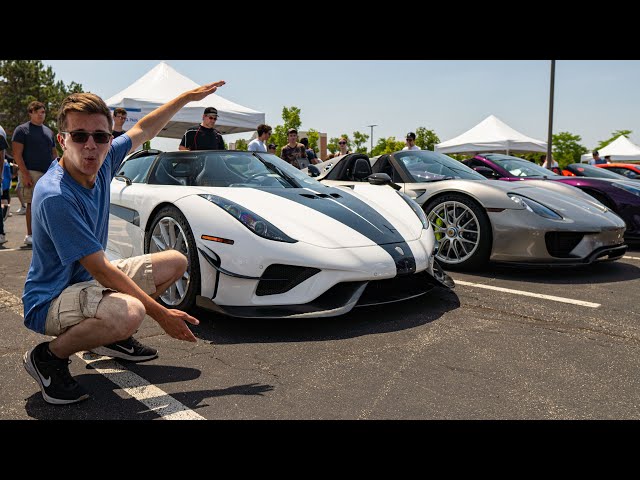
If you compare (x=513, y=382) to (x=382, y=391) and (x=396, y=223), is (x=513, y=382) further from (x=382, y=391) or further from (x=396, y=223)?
(x=396, y=223)

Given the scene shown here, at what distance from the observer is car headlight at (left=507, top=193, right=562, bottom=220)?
15.7 ft

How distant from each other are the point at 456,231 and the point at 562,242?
0.90 meters

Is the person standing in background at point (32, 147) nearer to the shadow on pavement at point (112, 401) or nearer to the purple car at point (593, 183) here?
the shadow on pavement at point (112, 401)

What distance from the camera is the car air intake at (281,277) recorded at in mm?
3256

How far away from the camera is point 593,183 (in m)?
6.88

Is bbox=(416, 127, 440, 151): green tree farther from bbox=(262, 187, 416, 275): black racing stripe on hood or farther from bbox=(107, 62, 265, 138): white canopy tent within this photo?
bbox=(262, 187, 416, 275): black racing stripe on hood

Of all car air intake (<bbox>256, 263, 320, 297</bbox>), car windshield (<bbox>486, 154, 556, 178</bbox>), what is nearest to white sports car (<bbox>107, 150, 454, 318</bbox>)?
car air intake (<bbox>256, 263, 320, 297</bbox>)

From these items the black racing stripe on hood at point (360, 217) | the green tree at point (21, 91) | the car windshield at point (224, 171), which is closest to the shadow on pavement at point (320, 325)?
the black racing stripe on hood at point (360, 217)

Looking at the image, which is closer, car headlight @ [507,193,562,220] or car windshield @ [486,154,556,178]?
car headlight @ [507,193,562,220]

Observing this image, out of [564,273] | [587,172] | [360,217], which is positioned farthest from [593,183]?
[360,217]

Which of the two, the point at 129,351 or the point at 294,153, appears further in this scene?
the point at 294,153

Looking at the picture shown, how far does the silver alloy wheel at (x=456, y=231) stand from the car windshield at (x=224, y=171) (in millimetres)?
1491

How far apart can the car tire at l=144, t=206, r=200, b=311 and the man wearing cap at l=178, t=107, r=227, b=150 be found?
243 centimetres

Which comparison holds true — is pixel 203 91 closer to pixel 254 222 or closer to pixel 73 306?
pixel 254 222
